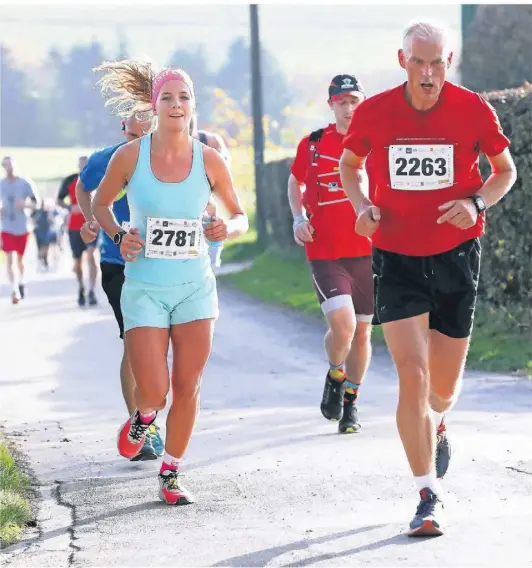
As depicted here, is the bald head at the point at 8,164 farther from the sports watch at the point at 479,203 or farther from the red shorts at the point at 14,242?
the sports watch at the point at 479,203

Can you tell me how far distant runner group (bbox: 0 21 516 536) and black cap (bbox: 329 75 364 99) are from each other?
4.10 feet

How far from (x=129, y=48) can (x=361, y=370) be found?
100m

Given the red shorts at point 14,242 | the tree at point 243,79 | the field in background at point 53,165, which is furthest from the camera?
the tree at point 243,79

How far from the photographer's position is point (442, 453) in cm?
677

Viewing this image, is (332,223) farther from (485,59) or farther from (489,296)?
(485,59)

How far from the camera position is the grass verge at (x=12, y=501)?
608 centimetres

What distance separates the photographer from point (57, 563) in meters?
5.55

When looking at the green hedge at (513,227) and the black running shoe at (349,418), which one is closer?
the black running shoe at (349,418)

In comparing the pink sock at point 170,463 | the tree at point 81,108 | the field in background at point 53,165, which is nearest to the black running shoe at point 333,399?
the pink sock at point 170,463

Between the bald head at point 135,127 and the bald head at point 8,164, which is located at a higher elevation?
the bald head at point 135,127

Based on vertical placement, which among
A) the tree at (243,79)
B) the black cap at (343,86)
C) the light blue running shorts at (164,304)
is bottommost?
the light blue running shorts at (164,304)

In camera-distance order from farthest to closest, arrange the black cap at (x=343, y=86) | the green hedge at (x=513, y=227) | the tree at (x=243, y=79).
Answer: the tree at (x=243, y=79)
the green hedge at (x=513, y=227)
the black cap at (x=343, y=86)

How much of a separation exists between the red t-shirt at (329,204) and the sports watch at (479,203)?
2689mm

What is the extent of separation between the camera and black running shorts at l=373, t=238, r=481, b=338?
20.1 ft
